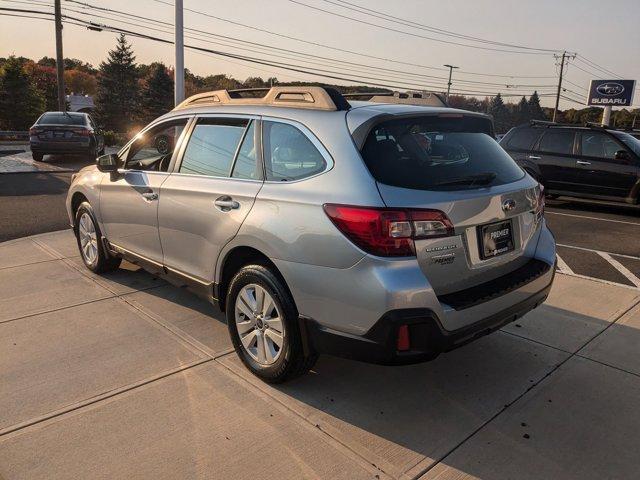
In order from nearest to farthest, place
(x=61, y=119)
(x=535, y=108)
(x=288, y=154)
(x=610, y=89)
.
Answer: (x=288, y=154) < (x=61, y=119) < (x=610, y=89) < (x=535, y=108)

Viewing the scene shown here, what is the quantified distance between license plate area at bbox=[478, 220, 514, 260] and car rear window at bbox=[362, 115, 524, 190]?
9.9 inches

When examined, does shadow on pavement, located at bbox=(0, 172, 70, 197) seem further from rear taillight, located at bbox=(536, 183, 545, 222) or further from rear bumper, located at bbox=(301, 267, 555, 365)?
rear taillight, located at bbox=(536, 183, 545, 222)

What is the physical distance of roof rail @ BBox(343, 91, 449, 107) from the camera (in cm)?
351

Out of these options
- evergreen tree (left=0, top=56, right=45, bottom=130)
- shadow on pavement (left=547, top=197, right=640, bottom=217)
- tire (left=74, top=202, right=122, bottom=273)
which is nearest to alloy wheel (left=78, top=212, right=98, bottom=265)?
tire (left=74, top=202, right=122, bottom=273)

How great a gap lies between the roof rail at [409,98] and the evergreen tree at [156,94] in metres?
84.9

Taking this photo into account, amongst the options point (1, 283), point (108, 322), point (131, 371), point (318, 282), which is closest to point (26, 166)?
point (1, 283)

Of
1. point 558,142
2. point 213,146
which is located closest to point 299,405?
point 213,146

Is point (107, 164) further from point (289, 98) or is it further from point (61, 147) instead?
point (61, 147)

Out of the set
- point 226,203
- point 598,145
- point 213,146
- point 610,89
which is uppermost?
point 610,89

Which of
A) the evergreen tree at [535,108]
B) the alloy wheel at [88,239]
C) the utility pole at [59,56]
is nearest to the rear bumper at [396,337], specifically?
the alloy wheel at [88,239]

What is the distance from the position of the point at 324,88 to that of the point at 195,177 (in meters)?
1.23

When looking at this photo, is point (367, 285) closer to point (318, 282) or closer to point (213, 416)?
point (318, 282)

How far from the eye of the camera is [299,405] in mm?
3057

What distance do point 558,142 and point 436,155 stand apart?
973cm
